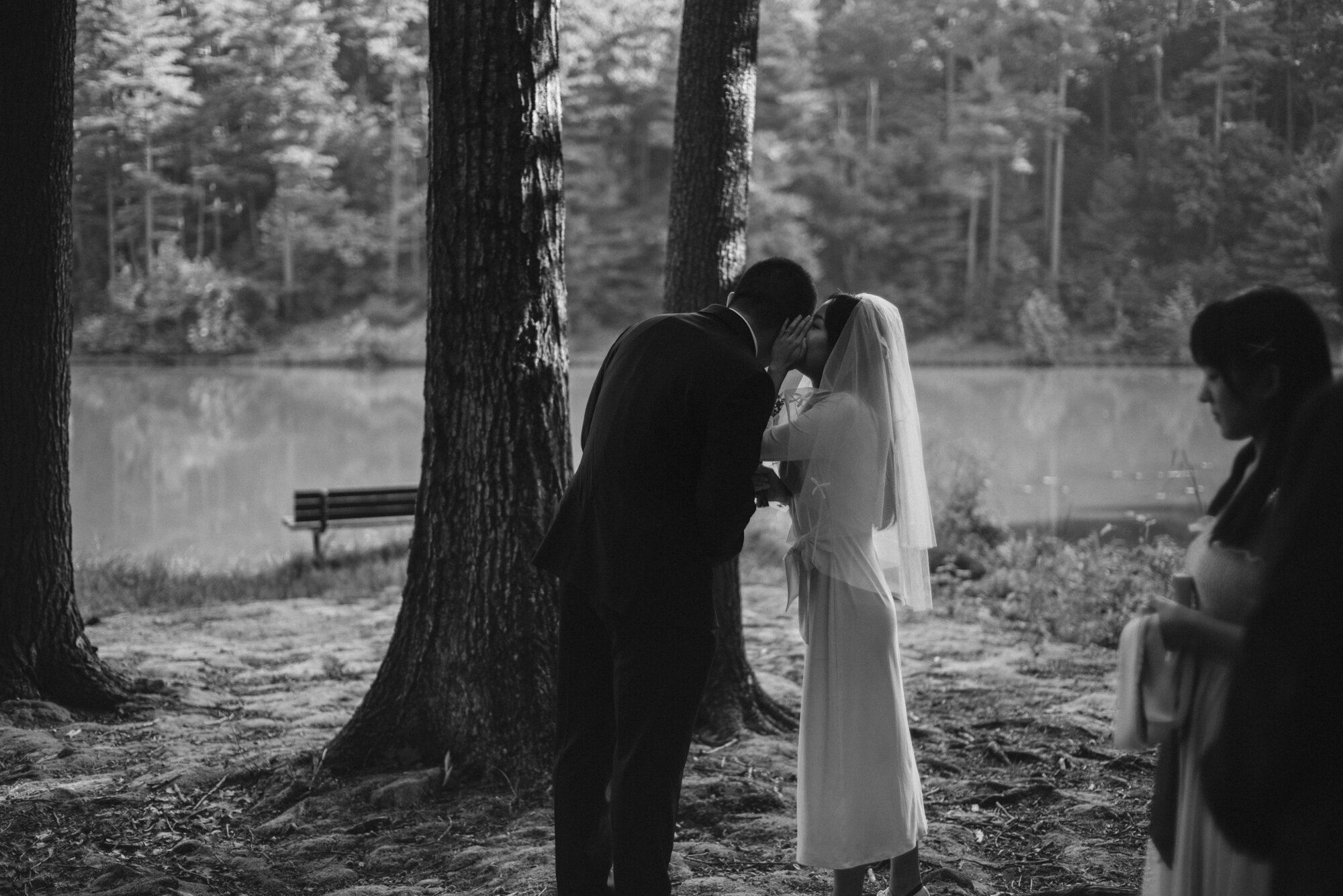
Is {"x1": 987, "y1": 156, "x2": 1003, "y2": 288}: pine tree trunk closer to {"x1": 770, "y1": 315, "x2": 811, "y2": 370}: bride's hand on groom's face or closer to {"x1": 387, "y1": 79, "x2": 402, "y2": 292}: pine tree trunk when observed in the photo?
{"x1": 387, "y1": 79, "x2": 402, "y2": 292}: pine tree trunk

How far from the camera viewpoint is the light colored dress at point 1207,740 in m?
2.16

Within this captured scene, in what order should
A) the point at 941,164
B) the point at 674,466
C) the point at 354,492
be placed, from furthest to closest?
the point at 941,164 → the point at 354,492 → the point at 674,466

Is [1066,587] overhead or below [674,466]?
below

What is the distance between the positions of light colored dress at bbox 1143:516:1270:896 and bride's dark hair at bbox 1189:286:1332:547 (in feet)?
0.19

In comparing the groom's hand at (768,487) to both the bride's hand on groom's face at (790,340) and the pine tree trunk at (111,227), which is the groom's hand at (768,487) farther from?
Result: the pine tree trunk at (111,227)

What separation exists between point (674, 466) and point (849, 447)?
0.62m

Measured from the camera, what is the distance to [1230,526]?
2193 mm

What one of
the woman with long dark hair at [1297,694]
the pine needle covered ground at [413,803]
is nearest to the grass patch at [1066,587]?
the pine needle covered ground at [413,803]

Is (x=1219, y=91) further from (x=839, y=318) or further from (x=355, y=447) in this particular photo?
(x=839, y=318)

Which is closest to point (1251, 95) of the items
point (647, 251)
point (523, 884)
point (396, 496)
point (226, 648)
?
point (396, 496)

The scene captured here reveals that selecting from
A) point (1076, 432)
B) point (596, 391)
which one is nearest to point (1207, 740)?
point (596, 391)

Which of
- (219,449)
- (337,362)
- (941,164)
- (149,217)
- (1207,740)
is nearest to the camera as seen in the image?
(1207,740)

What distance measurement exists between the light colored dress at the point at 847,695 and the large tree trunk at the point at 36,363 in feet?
11.9

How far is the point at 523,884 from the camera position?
372 centimetres
